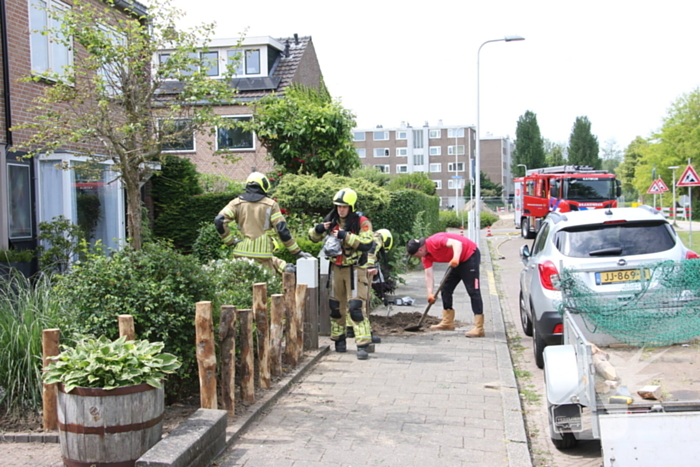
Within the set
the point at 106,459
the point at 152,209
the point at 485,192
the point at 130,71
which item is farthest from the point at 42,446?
the point at 485,192

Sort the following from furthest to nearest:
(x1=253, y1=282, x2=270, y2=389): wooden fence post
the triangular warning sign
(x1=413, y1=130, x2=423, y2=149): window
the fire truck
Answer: (x1=413, y1=130, x2=423, y2=149): window, the fire truck, the triangular warning sign, (x1=253, y1=282, x2=270, y2=389): wooden fence post

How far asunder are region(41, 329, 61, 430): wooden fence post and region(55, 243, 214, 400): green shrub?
37 cm

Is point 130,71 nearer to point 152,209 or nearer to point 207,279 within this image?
point 207,279

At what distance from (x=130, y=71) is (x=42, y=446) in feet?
12.8

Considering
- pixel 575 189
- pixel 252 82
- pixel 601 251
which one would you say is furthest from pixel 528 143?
pixel 601 251

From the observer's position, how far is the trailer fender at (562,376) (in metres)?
4.49

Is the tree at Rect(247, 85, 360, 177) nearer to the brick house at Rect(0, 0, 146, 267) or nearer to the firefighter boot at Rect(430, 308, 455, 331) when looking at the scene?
the brick house at Rect(0, 0, 146, 267)

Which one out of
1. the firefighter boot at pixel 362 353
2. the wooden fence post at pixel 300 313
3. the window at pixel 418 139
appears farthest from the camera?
the window at pixel 418 139

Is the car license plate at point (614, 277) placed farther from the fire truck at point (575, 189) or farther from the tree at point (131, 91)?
the fire truck at point (575, 189)

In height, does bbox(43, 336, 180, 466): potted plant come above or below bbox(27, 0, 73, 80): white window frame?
below

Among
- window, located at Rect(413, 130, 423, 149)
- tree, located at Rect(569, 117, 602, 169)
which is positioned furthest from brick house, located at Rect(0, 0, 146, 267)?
tree, located at Rect(569, 117, 602, 169)

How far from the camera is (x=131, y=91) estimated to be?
6.92 meters

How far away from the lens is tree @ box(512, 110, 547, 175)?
9444 centimetres

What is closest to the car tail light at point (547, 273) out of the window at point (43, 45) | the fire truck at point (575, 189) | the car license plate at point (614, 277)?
the car license plate at point (614, 277)
